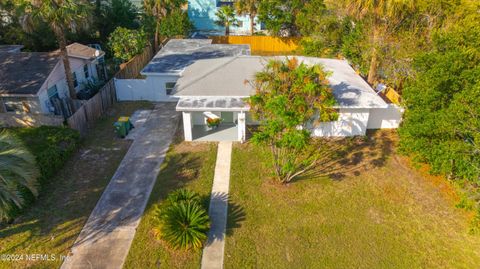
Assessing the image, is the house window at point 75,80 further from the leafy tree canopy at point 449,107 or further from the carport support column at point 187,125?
the leafy tree canopy at point 449,107

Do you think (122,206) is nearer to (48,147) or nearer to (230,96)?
(48,147)

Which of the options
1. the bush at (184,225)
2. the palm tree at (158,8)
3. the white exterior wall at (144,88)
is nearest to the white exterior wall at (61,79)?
the white exterior wall at (144,88)

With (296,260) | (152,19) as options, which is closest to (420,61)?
(296,260)

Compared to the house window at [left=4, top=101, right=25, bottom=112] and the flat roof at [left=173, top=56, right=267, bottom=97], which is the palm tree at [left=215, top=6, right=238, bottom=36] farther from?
the house window at [left=4, top=101, right=25, bottom=112]

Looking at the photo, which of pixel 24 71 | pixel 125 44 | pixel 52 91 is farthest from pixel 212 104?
pixel 125 44

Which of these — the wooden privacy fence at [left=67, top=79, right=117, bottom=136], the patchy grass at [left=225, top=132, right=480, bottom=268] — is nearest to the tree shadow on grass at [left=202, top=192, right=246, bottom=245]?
the patchy grass at [left=225, top=132, right=480, bottom=268]

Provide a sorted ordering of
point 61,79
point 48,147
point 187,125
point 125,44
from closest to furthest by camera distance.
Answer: point 48,147
point 187,125
point 61,79
point 125,44
